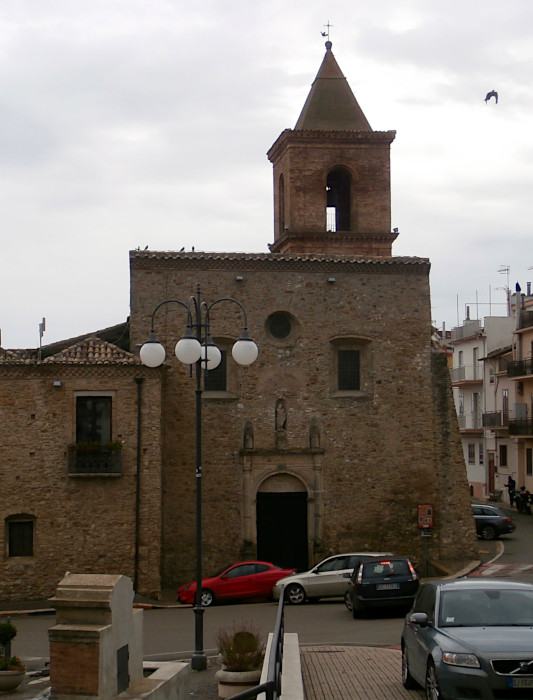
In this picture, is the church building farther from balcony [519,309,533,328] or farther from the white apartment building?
the white apartment building

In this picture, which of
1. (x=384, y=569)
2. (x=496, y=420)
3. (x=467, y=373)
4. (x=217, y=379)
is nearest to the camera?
(x=384, y=569)

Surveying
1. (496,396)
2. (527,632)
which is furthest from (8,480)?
(496,396)

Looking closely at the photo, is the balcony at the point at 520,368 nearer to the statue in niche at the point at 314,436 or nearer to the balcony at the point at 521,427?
the balcony at the point at 521,427

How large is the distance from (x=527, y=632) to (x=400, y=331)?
824 inches

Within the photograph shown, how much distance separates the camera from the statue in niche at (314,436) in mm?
30594

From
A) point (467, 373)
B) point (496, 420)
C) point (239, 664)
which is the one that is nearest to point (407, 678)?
point (239, 664)

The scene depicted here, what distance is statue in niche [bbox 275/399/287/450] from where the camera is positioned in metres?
30.6

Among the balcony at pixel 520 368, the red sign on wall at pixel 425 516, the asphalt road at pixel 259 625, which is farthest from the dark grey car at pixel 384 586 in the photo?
the balcony at pixel 520 368

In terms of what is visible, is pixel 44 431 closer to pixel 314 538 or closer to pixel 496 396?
pixel 314 538

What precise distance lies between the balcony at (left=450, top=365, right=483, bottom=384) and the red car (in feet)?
102

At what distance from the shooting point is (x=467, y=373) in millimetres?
56594

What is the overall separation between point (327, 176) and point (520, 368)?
18523 millimetres

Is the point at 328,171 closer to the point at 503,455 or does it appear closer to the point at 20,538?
the point at 20,538

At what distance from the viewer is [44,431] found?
91.4 ft
